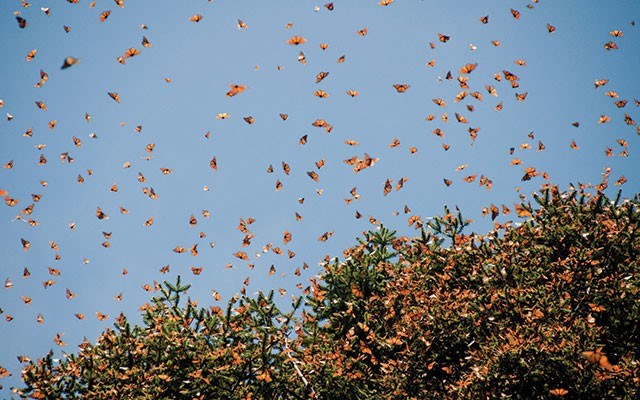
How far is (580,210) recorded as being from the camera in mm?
11680

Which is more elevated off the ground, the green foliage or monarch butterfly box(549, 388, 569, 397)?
the green foliage

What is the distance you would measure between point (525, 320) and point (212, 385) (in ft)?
24.8

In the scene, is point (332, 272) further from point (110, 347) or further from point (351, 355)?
point (110, 347)

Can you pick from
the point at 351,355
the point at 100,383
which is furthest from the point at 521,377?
the point at 100,383

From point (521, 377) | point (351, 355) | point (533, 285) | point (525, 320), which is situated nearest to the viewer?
point (521, 377)

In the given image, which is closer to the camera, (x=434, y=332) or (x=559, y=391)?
(x=559, y=391)

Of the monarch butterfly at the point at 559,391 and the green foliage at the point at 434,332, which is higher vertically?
the green foliage at the point at 434,332

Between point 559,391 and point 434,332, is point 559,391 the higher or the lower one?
the lower one

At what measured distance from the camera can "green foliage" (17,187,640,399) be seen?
8484 millimetres

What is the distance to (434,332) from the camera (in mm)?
10516

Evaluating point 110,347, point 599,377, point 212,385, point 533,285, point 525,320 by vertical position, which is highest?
point 110,347

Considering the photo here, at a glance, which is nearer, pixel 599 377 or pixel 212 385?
pixel 599 377

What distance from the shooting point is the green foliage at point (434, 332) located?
8484 mm

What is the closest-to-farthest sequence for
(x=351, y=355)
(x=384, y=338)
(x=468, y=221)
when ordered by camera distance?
(x=384, y=338)
(x=351, y=355)
(x=468, y=221)
